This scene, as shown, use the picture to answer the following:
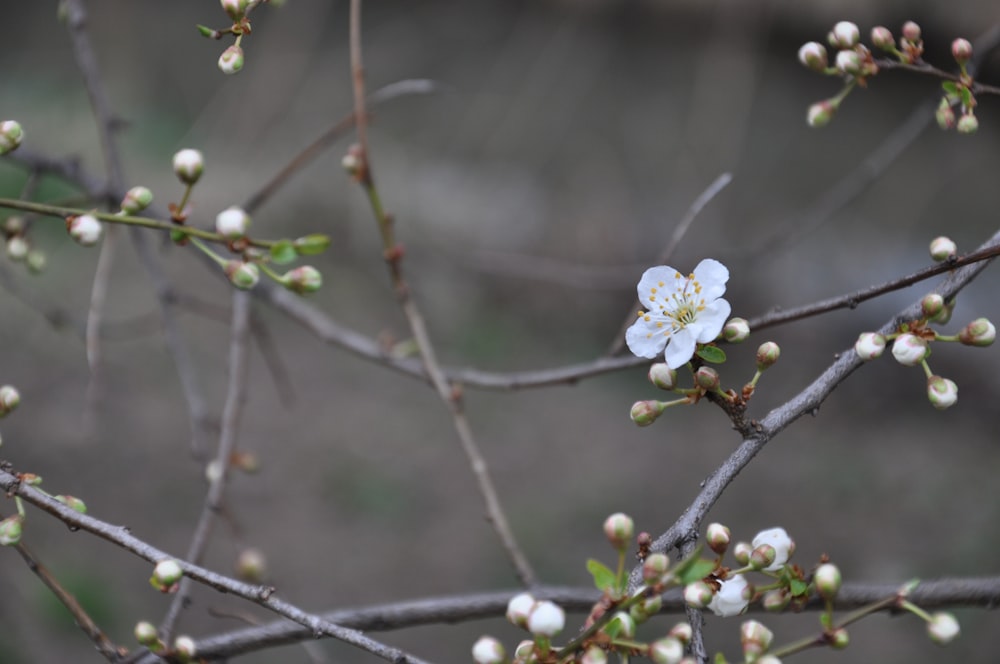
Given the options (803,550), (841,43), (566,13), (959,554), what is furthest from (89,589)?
(566,13)

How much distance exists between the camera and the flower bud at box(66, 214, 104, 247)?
794 mm

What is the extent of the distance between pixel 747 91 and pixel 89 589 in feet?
10.4

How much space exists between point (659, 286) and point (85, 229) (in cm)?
Result: 52

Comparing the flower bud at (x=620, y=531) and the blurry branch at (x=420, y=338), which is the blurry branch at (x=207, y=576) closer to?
the flower bud at (x=620, y=531)

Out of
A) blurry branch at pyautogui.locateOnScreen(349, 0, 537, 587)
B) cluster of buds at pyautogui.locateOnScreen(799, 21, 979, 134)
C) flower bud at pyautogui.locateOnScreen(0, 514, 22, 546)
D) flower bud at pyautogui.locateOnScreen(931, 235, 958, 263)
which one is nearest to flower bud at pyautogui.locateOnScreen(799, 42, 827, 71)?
cluster of buds at pyautogui.locateOnScreen(799, 21, 979, 134)

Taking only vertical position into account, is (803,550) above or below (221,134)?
below

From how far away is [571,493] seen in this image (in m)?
3.06

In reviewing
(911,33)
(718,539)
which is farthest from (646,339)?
(911,33)

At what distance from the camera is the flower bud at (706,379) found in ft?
2.36

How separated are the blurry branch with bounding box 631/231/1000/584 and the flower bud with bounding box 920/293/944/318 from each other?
24 millimetres

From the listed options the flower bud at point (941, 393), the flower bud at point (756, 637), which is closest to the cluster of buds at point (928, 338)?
the flower bud at point (941, 393)

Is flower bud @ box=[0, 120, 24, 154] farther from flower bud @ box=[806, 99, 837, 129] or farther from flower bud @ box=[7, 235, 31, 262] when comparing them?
flower bud @ box=[806, 99, 837, 129]

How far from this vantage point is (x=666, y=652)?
2.03ft

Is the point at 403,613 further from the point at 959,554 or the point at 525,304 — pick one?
the point at 525,304
